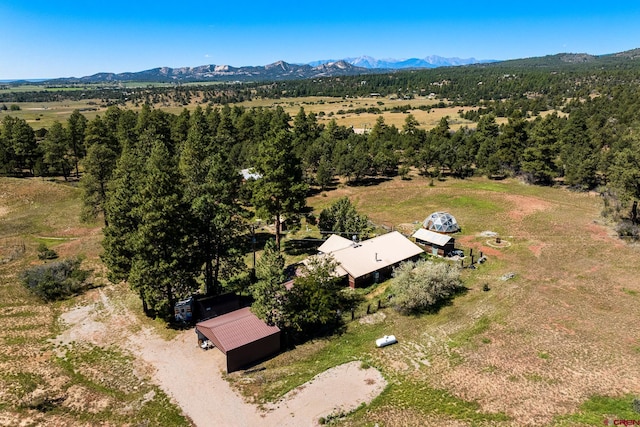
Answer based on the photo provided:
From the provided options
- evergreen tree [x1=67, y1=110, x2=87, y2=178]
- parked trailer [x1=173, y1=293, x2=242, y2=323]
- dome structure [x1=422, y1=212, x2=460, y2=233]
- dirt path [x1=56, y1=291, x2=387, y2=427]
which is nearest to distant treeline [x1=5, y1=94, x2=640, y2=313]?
evergreen tree [x1=67, y1=110, x2=87, y2=178]

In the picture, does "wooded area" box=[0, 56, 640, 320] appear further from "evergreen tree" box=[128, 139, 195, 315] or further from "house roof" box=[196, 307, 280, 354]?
"house roof" box=[196, 307, 280, 354]

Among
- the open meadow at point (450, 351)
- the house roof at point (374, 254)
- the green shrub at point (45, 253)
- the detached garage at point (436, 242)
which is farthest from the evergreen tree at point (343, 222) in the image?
the green shrub at point (45, 253)

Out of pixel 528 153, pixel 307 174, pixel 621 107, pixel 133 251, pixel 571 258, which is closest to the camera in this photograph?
pixel 133 251

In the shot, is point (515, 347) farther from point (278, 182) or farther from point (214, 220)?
point (278, 182)

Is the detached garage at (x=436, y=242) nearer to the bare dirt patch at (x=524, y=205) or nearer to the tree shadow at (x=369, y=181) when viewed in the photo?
the bare dirt patch at (x=524, y=205)

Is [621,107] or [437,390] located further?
[621,107]

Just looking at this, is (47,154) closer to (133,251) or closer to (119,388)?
(133,251)

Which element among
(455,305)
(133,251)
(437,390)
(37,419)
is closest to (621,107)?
(455,305)
